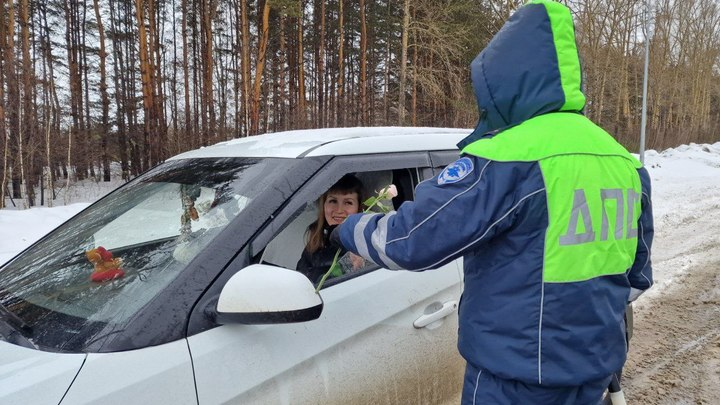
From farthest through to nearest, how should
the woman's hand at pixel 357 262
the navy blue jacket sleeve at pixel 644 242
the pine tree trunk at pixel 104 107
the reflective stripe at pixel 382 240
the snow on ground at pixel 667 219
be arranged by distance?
the pine tree trunk at pixel 104 107 < the snow on ground at pixel 667 219 < the woman's hand at pixel 357 262 < the navy blue jacket sleeve at pixel 644 242 < the reflective stripe at pixel 382 240

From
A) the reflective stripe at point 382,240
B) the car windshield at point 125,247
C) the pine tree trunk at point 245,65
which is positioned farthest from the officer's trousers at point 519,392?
the pine tree trunk at point 245,65

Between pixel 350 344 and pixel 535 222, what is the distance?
2.74 ft

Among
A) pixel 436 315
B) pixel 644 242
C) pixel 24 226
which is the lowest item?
pixel 24 226

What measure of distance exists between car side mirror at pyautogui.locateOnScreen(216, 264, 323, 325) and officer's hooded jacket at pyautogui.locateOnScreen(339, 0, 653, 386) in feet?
0.86

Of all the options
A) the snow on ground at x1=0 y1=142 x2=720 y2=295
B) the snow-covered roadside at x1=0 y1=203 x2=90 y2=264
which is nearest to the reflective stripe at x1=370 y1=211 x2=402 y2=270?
the snow on ground at x1=0 y1=142 x2=720 y2=295

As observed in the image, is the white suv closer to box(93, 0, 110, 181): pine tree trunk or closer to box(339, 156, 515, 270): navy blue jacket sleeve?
box(339, 156, 515, 270): navy blue jacket sleeve

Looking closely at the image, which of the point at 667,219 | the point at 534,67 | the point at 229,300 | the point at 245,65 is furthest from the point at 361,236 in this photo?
the point at 245,65

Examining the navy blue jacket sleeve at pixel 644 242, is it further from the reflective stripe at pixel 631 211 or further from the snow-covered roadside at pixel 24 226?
the snow-covered roadside at pixel 24 226

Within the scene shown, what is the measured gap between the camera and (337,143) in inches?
79.4

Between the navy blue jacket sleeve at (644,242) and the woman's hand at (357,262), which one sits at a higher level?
the navy blue jacket sleeve at (644,242)

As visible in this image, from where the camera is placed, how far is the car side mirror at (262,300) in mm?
1370

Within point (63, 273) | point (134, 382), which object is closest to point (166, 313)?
point (134, 382)

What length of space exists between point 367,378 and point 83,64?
34830 millimetres

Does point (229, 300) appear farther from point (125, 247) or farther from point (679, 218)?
point (679, 218)
